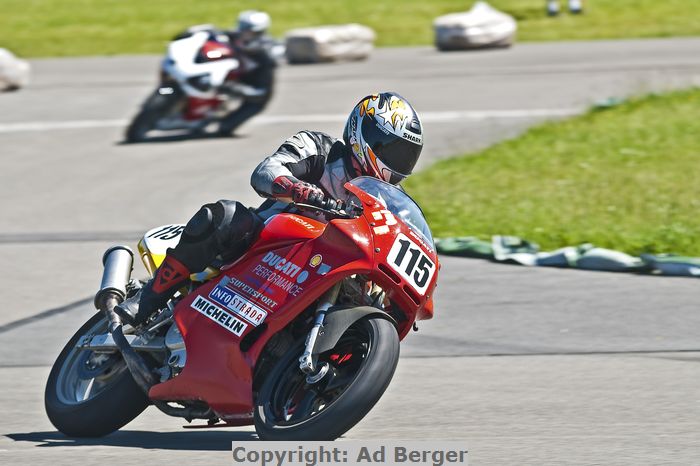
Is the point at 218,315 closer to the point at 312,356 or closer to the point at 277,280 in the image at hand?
the point at 277,280

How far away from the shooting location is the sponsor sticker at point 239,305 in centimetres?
554

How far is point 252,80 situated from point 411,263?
38.9ft

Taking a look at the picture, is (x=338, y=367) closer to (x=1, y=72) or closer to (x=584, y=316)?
(x=584, y=316)

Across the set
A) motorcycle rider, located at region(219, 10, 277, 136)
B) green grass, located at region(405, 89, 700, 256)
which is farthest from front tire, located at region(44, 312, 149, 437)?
motorcycle rider, located at region(219, 10, 277, 136)

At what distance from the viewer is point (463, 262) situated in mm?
10055

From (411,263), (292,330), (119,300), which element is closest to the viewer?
(411,263)

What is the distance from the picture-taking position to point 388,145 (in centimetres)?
594

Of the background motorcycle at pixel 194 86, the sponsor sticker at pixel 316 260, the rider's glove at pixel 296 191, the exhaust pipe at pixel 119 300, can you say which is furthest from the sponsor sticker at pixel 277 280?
the background motorcycle at pixel 194 86

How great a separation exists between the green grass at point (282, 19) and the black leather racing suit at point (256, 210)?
19578 millimetres

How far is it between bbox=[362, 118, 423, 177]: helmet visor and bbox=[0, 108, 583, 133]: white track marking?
11323 mm

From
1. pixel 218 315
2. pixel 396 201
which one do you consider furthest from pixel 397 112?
pixel 218 315

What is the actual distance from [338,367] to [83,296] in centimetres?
443

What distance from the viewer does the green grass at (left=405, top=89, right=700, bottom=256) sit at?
10703 millimetres

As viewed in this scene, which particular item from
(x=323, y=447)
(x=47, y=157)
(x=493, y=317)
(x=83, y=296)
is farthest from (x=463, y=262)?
(x=47, y=157)
